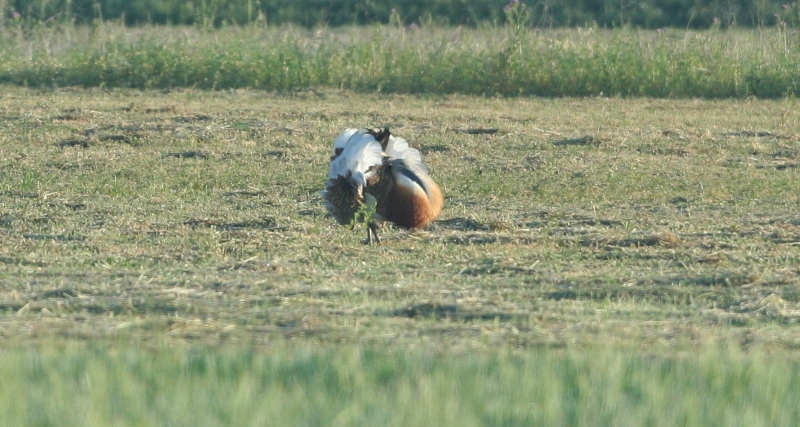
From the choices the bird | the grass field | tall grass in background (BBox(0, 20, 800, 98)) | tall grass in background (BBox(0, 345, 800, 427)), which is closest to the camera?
tall grass in background (BBox(0, 345, 800, 427))

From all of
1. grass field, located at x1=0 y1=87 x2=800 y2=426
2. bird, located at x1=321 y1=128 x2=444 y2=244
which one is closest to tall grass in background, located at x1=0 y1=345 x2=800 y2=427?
grass field, located at x1=0 y1=87 x2=800 y2=426

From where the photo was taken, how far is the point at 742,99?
14094 millimetres

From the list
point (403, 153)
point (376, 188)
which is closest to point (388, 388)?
point (376, 188)

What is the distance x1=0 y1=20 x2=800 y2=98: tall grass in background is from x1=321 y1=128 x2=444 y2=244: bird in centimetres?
749

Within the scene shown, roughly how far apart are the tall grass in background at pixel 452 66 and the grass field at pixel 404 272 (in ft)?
5.81

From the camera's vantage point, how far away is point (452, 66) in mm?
14781

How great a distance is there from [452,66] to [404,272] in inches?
349

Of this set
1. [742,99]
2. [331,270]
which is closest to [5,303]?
[331,270]

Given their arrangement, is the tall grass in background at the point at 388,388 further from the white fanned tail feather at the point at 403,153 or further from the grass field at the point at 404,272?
Result: the white fanned tail feather at the point at 403,153

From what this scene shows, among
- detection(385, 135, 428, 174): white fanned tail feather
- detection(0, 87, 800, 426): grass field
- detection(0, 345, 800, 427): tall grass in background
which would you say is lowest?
detection(0, 87, 800, 426): grass field

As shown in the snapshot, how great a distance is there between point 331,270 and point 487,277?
805mm

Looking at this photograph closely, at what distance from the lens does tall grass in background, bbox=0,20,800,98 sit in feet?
47.4

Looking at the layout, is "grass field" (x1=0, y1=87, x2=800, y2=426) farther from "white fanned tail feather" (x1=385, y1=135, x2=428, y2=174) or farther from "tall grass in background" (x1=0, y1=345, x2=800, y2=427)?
"white fanned tail feather" (x1=385, y1=135, x2=428, y2=174)

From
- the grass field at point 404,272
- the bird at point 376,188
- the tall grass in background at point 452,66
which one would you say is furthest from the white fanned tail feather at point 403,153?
the tall grass in background at point 452,66
